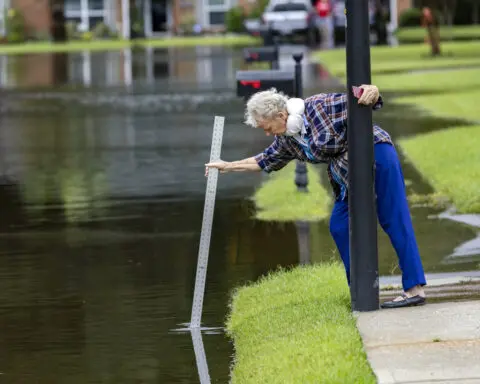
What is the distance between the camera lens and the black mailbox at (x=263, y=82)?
13.0 metres

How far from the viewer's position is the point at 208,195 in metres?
8.99

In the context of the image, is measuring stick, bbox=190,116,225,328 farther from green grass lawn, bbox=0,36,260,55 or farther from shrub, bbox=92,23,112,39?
shrub, bbox=92,23,112,39

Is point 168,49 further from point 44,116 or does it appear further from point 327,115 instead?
point 327,115

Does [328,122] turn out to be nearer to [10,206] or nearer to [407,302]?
[407,302]

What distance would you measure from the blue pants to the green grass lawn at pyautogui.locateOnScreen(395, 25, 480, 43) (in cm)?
4609

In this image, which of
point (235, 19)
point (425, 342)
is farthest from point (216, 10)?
point (425, 342)

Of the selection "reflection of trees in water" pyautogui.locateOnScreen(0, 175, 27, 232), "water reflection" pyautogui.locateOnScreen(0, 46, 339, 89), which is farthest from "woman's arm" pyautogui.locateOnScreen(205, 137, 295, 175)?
"water reflection" pyautogui.locateOnScreen(0, 46, 339, 89)

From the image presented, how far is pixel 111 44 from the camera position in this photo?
214 feet

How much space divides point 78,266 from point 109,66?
32700 millimetres

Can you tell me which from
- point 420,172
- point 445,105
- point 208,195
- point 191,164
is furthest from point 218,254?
point 445,105

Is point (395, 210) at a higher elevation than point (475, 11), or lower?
higher

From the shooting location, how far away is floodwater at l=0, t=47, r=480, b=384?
27.9 ft

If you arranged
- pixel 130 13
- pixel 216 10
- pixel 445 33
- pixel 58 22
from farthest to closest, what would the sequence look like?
pixel 216 10 → pixel 130 13 → pixel 58 22 → pixel 445 33

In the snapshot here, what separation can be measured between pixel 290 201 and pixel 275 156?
5.74m
